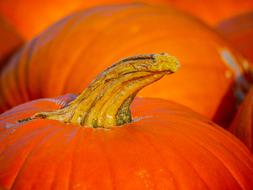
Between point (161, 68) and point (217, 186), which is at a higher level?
point (161, 68)

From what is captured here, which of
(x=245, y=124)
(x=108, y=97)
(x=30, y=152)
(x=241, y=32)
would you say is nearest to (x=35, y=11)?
(x=241, y=32)

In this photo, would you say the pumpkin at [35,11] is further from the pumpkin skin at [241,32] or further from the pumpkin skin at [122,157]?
the pumpkin skin at [122,157]

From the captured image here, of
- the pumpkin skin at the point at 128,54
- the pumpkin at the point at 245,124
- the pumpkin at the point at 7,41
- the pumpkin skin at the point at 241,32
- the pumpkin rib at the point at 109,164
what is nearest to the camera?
the pumpkin rib at the point at 109,164

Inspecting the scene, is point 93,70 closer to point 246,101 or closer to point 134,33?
point 134,33

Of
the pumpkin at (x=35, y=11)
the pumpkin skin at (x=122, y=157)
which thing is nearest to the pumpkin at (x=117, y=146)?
the pumpkin skin at (x=122, y=157)

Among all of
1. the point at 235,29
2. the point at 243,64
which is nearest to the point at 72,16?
the point at 243,64

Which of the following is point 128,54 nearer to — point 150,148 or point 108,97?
point 108,97
